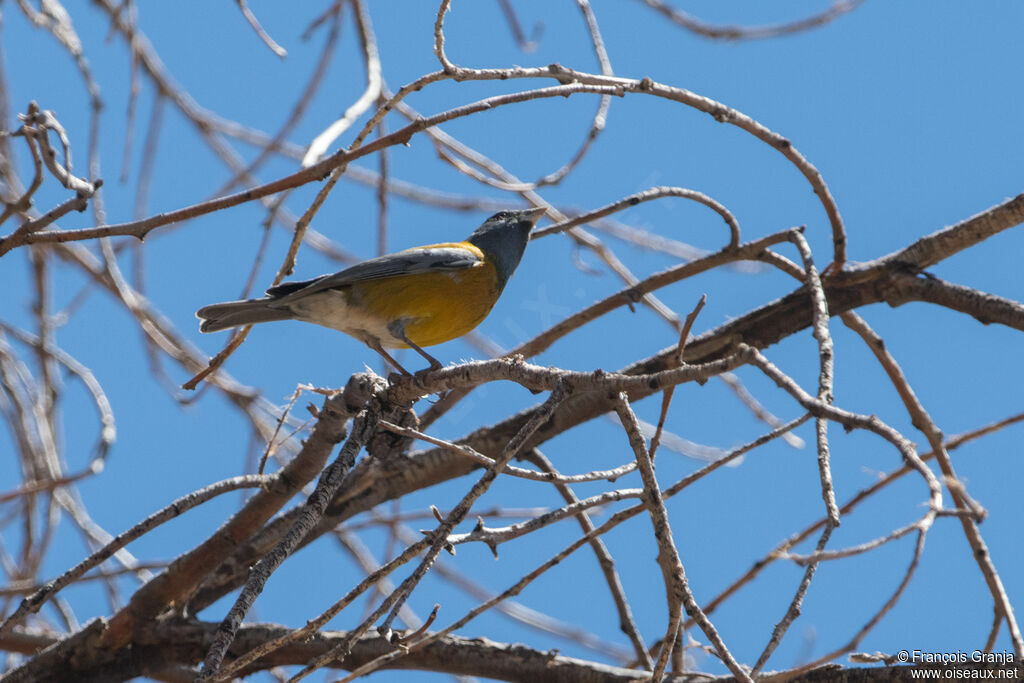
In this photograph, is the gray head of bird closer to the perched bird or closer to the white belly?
the perched bird

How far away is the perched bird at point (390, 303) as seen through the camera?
4375 mm

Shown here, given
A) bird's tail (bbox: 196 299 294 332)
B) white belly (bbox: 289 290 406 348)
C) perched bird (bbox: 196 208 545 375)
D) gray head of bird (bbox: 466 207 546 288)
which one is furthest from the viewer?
gray head of bird (bbox: 466 207 546 288)

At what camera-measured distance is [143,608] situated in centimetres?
377

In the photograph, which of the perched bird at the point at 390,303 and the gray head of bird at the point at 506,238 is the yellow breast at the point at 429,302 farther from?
the gray head of bird at the point at 506,238

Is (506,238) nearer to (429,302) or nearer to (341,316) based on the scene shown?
(429,302)

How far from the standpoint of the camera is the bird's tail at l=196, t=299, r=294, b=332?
14.0 ft

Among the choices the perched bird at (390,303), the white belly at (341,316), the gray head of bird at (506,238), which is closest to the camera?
the perched bird at (390,303)

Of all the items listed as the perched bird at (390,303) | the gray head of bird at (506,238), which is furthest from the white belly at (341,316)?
the gray head of bird at (506,238)

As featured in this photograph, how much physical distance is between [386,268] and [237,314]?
0.68m

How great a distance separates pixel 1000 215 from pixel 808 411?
2062 mm

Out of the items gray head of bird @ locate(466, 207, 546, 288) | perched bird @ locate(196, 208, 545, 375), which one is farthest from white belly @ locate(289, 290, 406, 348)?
gray head of bird @ locate(466, 207, 546, 288)

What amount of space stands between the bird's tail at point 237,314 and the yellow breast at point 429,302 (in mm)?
348

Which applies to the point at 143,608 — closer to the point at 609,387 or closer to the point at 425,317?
the point at 425,317

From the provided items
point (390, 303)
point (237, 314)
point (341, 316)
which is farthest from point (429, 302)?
point (237, 314)
